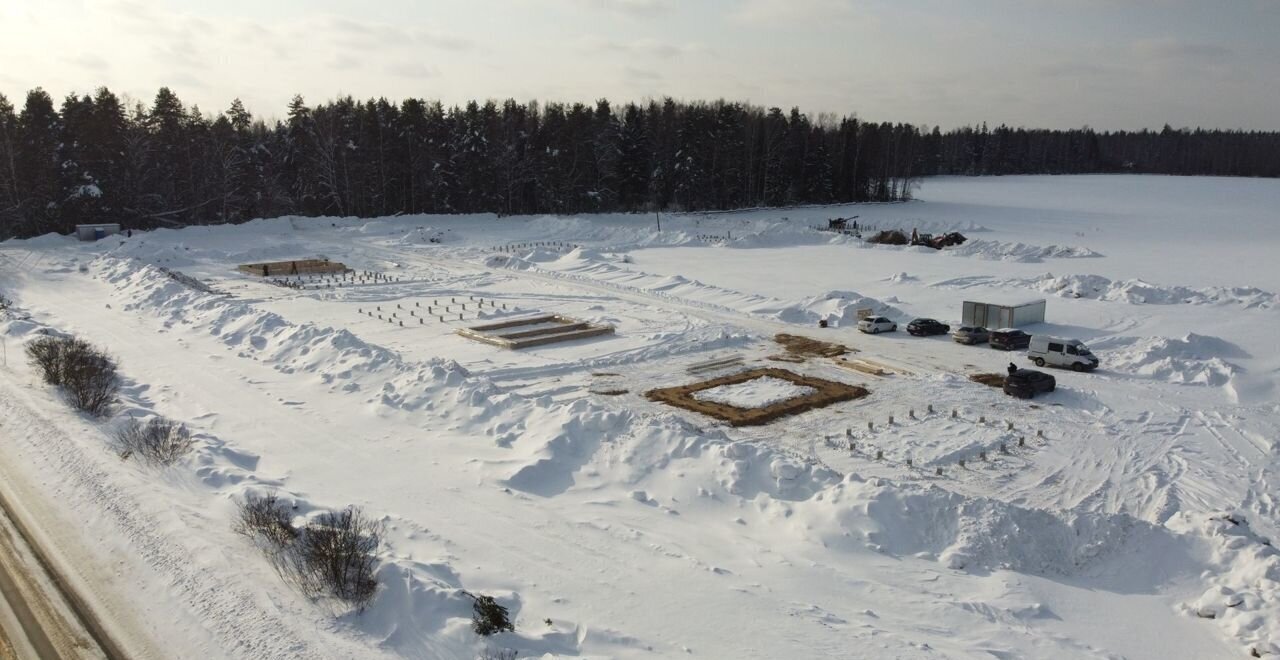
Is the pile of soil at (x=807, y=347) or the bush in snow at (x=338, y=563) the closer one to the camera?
the bush in snow at (x=338, y=563)

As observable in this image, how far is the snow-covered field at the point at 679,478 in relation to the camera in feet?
36.9

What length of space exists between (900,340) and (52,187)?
63.4 metres

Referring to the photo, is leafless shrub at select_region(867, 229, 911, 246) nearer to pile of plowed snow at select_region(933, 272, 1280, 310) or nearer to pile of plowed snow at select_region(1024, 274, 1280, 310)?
pile of plowed snow at select_region(933, 272, 1280, 310)

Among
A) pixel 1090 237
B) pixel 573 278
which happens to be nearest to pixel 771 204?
pixel 1090 237

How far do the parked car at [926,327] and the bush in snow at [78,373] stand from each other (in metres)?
25.8

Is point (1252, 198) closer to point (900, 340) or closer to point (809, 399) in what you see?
point (900, 340)

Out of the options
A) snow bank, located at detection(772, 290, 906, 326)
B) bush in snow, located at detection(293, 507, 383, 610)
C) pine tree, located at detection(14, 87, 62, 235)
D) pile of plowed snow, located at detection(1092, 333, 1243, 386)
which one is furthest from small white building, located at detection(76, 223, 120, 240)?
pile of plowed snow, located at detection(1092, 333, 1243, 386)

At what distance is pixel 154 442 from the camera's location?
1689 centimetres

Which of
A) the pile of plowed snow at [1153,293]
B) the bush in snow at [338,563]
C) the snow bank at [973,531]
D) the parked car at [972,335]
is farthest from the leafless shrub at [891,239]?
the bush in snow at [338,563]

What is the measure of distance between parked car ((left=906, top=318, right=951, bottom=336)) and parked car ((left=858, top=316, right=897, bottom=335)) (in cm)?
66

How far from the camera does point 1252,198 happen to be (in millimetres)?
98438

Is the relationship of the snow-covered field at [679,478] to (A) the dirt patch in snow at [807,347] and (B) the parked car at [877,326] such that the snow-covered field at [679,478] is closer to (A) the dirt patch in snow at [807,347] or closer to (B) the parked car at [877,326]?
(A) the dirt patch in snow at [807,347]

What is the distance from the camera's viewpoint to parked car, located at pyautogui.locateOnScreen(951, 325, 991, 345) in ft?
97.9

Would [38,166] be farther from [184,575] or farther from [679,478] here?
[679,478]
